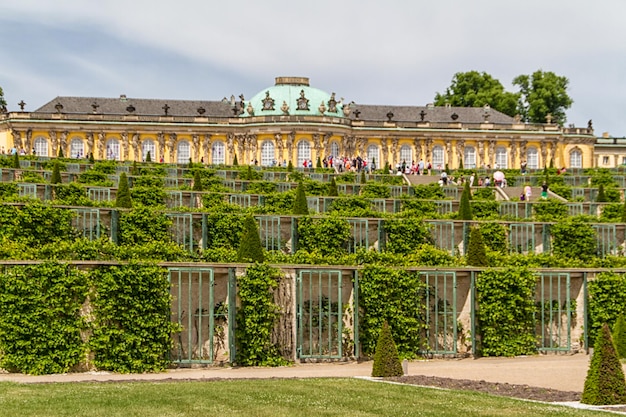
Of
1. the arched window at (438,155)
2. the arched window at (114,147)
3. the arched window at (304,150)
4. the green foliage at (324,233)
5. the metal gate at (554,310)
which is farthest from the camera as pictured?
the arched window at (438,155)

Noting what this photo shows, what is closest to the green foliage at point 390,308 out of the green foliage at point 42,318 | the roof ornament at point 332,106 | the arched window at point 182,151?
the green foliage at point 42,318

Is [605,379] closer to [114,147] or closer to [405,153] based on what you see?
[114,147]

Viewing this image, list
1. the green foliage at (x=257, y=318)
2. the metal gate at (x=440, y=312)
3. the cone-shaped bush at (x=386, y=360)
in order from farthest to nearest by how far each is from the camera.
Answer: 1. the metal gate at (x=440, y=312)
2. the green foliage at (x=257, y=318)
3. the cone-shaped bush at (x=386, y=360)

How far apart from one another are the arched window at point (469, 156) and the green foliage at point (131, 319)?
69138mm

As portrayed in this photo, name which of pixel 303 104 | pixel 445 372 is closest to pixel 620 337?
pixel 445 372

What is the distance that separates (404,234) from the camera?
1033 inches

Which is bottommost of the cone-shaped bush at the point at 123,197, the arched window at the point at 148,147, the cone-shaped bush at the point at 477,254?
the cone-shaped bush at the point at 477,254

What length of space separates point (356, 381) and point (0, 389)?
471cm

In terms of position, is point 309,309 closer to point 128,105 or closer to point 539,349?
point 539,349

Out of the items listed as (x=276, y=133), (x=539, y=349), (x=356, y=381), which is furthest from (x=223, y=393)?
(x=276, y=133)

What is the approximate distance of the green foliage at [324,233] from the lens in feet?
84.6

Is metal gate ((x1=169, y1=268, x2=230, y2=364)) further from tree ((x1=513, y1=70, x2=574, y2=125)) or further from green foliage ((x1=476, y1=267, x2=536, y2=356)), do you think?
tree ((x1=513, y1=70, x2=574, y2=125))

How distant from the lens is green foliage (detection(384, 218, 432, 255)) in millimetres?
25906

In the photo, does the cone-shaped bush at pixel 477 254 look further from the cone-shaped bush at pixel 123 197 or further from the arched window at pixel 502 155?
the arched window at pixel 502 155
